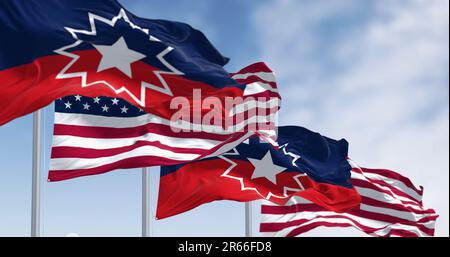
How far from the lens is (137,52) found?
13.4 meters

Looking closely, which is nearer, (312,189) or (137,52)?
(137,52)

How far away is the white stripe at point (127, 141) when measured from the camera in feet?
42.6

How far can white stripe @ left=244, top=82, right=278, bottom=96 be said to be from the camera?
17.0 metres

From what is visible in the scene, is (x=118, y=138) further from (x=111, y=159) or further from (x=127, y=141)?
(x=111, y=159)

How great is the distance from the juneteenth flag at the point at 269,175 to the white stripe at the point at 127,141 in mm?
1888

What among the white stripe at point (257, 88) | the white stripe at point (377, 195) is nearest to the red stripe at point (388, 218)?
the white stripe at point (377, 195)

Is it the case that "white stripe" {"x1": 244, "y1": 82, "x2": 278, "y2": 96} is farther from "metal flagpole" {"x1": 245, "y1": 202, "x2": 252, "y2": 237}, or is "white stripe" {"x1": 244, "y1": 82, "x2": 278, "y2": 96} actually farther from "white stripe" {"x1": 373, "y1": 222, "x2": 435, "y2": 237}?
"white stripe" {"x1": 373, "y1": 222, "x2": 435, "y2": 237}

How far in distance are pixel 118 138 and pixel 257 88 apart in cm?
464

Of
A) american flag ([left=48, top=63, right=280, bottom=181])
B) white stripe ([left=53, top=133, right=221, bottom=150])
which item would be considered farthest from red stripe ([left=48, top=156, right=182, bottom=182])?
white stripe ([left=53, top=133, right=221, bottom=150])
